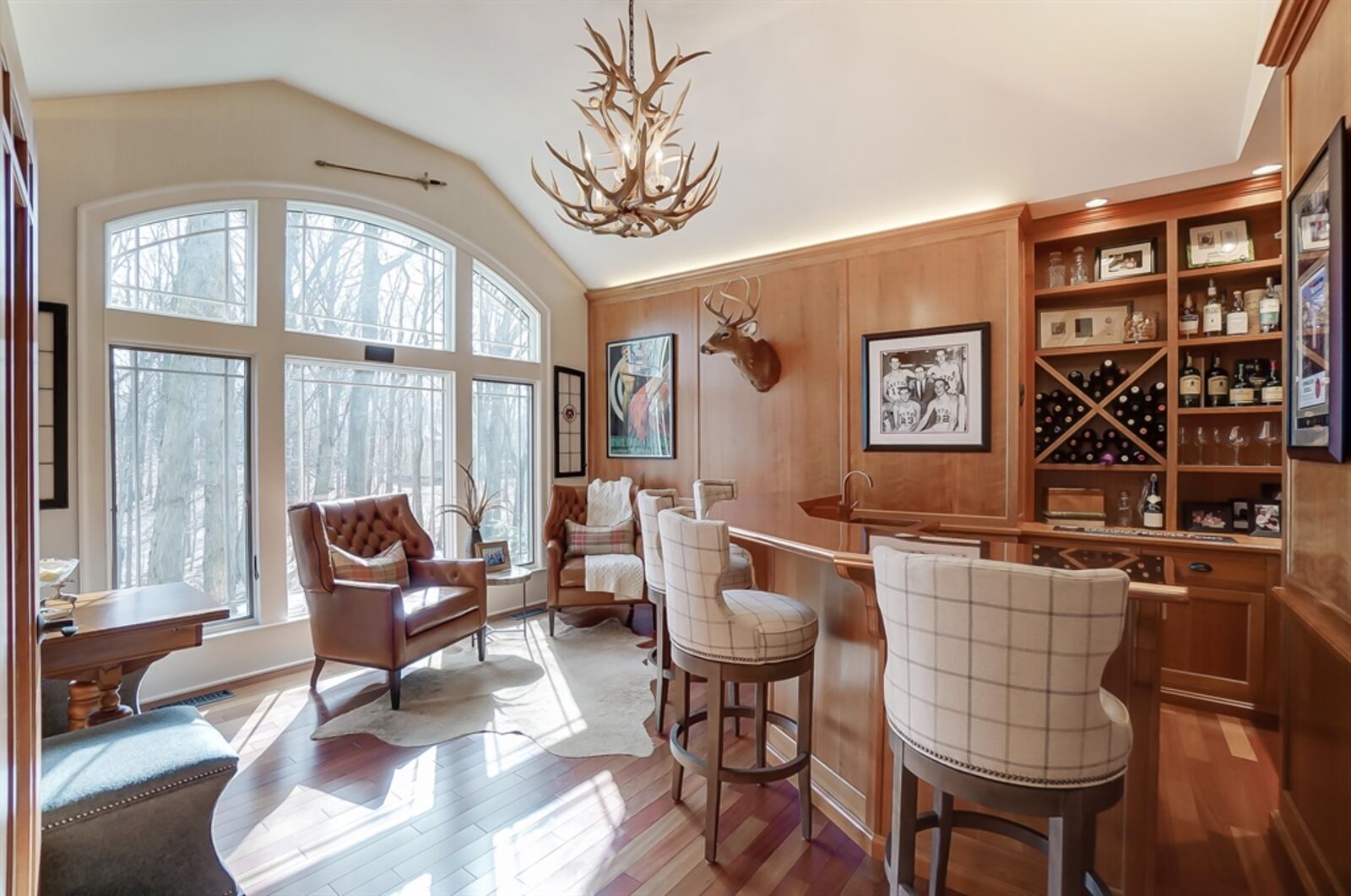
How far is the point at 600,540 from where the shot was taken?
491 cm

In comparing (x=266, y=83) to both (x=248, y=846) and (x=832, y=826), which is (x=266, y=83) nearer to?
(x=248, y=846)

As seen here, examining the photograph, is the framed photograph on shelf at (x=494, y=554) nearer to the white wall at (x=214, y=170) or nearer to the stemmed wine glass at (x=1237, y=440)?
the white wall at (x=214, y=170)

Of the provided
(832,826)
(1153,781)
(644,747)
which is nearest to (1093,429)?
(1153,781)

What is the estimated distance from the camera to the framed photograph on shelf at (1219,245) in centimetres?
336

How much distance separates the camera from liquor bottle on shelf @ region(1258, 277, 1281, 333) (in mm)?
3207

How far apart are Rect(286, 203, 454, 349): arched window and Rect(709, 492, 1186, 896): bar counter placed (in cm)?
321

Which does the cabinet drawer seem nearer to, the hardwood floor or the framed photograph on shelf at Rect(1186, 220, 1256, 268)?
the hardwood floor

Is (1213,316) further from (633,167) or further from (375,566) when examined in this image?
(375,566)

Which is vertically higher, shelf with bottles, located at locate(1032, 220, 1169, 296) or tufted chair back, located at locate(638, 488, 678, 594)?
shelf with bottles, located at locate(1032, 220, 1169, 296)

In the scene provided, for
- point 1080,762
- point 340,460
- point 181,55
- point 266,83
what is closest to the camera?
point 1080,762

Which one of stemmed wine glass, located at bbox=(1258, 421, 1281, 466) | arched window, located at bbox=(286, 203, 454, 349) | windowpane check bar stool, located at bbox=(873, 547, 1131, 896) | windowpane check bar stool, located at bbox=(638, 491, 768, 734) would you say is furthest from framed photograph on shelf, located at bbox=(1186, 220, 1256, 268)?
arched window, located at bbox=(286, 203, 454, 349)

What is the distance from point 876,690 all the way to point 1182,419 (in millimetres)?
2964

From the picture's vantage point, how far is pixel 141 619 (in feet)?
7.03

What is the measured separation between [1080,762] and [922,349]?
123 inches
